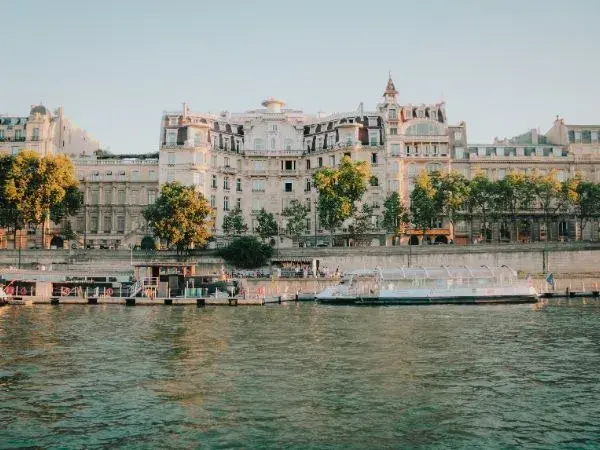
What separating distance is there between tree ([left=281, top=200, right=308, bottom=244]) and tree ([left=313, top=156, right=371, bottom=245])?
4.87 meters

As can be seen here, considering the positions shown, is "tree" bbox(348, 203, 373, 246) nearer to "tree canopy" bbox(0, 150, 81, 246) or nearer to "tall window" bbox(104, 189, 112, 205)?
"tall window" bbox(104, 189, 112, 205)

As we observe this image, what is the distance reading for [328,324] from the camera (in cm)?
4812

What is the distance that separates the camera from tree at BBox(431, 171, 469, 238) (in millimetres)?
87688

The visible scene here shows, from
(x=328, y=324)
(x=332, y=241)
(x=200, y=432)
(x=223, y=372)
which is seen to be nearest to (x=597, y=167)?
(x=332, y=241)

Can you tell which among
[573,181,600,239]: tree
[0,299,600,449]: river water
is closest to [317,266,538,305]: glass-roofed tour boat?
[0,299,600,449]: river water

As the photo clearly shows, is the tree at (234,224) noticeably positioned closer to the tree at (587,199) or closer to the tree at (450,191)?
the tree at (450,191)

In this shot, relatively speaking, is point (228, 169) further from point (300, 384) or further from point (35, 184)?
point (300, 384)

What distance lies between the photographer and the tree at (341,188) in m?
87.1

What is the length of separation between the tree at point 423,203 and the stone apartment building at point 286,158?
21.8 feet

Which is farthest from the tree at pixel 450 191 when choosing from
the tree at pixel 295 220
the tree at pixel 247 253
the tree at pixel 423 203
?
the tree at pixel 247 253

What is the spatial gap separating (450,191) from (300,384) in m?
65.9

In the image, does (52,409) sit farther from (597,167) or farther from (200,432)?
(597,167)

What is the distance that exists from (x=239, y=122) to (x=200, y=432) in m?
90.1

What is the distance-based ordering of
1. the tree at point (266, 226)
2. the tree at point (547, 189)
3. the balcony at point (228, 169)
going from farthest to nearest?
the balcony at point (228, 169) → the tree at point (266, 226) → the tree at point (547, 189)
